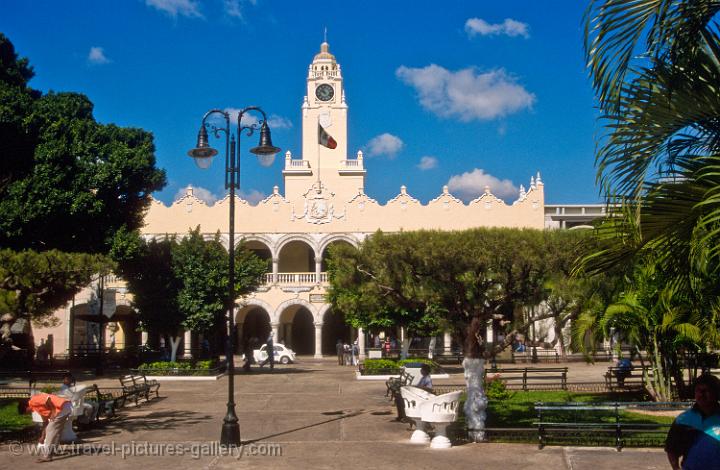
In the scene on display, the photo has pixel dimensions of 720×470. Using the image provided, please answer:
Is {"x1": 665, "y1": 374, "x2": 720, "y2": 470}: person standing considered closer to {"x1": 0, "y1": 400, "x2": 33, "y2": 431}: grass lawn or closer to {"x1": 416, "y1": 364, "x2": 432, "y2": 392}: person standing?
{"x1": 416, "y1": 364, "x2": 432, "y2": 392}: person standing

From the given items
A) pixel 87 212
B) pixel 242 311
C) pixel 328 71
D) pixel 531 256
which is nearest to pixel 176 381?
pixel 87 212

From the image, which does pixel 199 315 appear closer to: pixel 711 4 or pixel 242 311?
pixel 242 311

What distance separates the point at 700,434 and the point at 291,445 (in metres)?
7.51

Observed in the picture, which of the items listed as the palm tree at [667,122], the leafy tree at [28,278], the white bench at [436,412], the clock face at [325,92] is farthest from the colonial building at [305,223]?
the palm tree at [667,122]

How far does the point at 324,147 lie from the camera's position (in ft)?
151

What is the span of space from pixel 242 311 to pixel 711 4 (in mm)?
36551

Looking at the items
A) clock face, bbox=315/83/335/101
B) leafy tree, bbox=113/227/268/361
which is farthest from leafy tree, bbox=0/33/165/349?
clock face, bbox=315/83/335/101

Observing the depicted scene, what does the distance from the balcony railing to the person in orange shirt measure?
28.2 meters

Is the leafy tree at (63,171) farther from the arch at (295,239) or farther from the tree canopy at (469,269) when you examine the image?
the tree canopy at (469,269)

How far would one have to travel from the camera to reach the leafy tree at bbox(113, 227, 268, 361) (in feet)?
86.3

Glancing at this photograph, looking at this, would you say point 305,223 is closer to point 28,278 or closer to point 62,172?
point 62,172

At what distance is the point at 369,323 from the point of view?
30.2 metres

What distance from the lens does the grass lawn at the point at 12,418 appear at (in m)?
13.1

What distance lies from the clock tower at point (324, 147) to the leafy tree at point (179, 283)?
17332 millimetres
